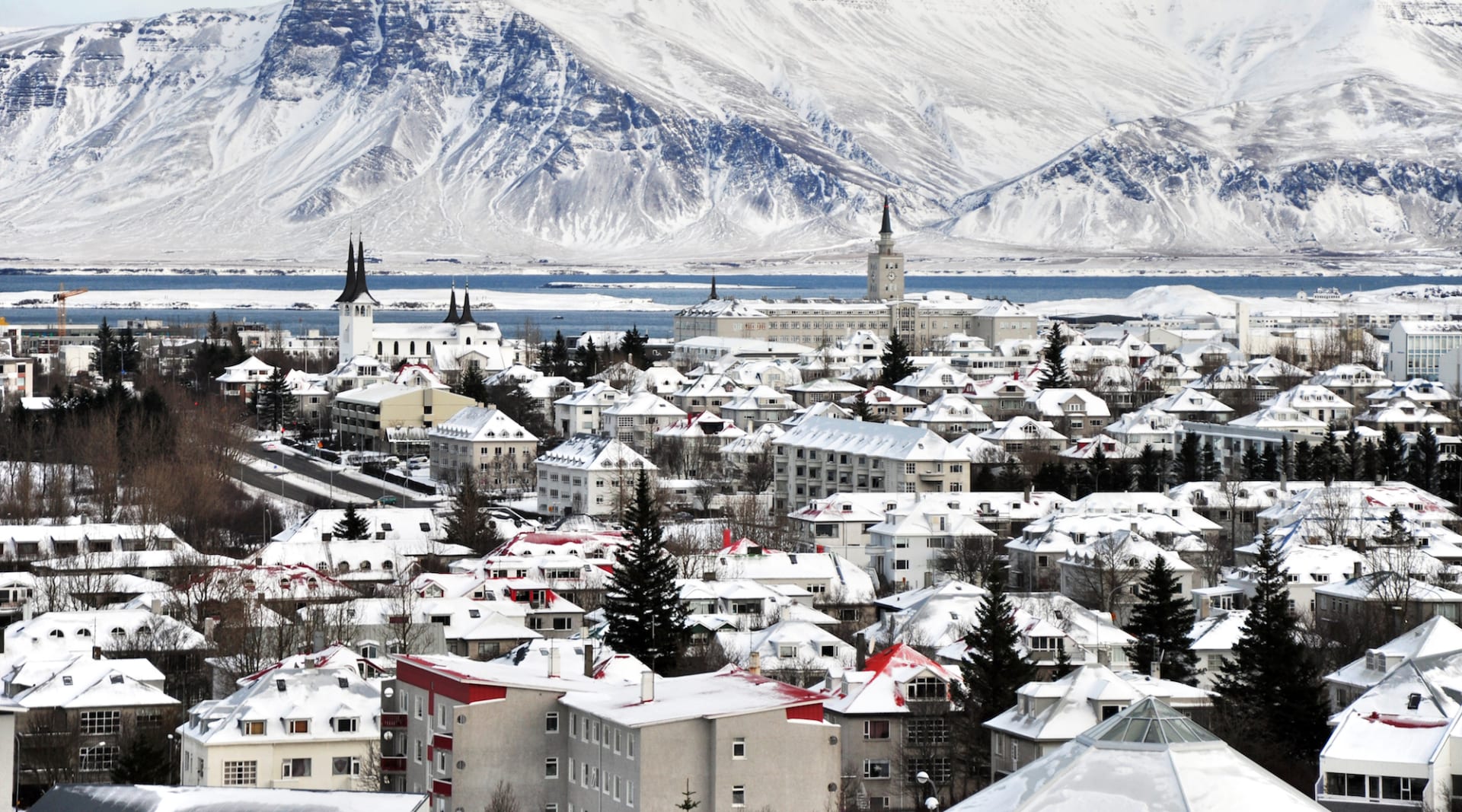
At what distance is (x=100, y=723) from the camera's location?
42.6 meters

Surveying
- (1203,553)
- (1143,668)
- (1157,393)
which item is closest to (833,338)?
(1157,393)

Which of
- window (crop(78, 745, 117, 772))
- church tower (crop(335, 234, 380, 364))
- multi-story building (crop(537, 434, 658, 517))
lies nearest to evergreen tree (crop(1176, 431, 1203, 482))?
multi-story building (crop(537, 434, 658, 517))

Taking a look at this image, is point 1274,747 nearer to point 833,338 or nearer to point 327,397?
point 327,397

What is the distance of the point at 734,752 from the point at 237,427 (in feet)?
206

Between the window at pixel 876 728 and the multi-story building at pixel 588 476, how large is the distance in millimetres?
39402

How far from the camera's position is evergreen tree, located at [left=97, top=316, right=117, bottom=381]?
424 ft

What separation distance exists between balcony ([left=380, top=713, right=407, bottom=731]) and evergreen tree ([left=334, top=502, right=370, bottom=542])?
28367 mm

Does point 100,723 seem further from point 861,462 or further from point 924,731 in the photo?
point 861,462

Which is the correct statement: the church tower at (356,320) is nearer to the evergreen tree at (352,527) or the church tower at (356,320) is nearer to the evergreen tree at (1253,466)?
the evergreen tree at (1253,466)

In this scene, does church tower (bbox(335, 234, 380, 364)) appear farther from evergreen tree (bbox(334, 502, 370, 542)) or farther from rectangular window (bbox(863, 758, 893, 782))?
rectangular window (bbox(863, 758, 893, 782))

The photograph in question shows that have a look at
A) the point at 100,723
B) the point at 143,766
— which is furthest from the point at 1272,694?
the point at 100,723

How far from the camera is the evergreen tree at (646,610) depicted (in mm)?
47469

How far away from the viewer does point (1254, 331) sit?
172 m

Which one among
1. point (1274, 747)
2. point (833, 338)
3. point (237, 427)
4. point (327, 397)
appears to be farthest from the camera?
point (833, 338)
